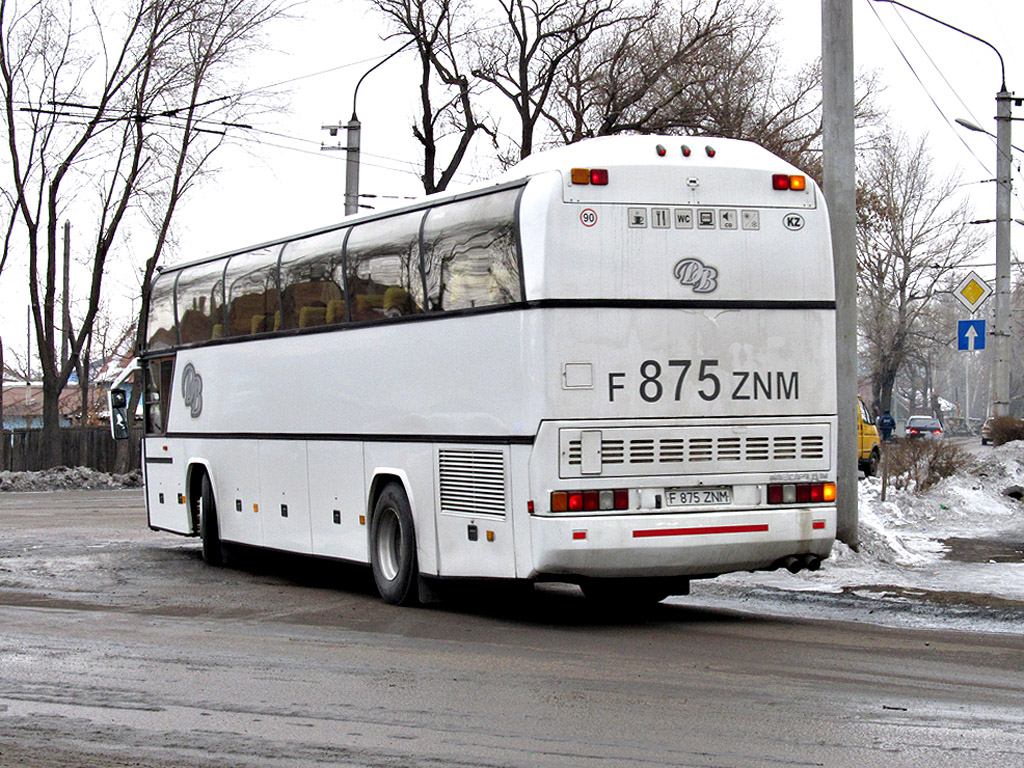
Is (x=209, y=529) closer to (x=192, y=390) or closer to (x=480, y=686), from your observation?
(x=192, y=390)

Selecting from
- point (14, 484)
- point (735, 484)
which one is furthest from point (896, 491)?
point (14, 484)

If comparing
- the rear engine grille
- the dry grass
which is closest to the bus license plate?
the rear engine grille

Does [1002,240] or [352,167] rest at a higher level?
[352,167]

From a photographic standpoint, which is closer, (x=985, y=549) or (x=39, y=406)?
(x=985, y=549)

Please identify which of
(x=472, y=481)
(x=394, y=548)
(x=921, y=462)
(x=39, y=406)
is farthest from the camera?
(x=39, y=406)

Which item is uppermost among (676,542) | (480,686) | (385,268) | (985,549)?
(385,268)

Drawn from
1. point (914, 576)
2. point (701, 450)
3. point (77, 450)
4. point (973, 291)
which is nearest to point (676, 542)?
point (701, 450)

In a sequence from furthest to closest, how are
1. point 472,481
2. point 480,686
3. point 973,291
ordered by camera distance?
point 973,291 → point 472,481 → point 480,686

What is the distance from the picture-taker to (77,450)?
3944 cm

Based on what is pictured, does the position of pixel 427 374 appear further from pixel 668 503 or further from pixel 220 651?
pixel 220 651

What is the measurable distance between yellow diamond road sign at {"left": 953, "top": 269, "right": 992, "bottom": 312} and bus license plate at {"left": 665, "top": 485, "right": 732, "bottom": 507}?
606 inches

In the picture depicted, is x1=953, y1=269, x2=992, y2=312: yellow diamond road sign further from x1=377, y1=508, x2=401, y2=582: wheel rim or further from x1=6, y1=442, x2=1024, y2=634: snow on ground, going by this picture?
x1=377, y1=508, x2=401, y2=582: wheel rim

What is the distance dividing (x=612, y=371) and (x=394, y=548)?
315 cm

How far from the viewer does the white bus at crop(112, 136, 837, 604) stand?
34.8 feet
